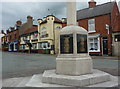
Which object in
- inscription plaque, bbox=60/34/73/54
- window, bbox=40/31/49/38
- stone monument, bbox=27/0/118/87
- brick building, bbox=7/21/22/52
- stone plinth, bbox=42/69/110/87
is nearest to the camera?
stone plinth, bbox=42/69/110/87

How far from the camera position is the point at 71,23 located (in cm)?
777

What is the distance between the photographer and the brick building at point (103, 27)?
23177mm

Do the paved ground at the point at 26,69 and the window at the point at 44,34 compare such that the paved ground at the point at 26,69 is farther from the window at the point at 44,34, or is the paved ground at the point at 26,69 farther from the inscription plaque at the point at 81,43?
the window at the point at 44,34

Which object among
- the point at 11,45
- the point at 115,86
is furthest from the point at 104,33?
the point at 11,45

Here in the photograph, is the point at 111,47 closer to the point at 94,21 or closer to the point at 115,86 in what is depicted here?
the point at 94,21

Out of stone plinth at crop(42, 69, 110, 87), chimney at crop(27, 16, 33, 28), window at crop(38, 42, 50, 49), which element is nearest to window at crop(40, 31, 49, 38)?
window at crop(38, 42, 50, 49)

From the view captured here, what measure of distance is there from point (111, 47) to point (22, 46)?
32.6 metres

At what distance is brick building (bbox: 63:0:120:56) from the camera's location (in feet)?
76.0

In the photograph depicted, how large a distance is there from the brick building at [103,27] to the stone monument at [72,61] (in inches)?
654

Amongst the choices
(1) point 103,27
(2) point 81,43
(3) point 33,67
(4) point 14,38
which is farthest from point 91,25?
(4) point 14,38

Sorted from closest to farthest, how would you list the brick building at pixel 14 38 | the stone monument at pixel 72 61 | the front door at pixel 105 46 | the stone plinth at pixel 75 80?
the stone plinth at pixel 75 80
the stone monument at pixel 72 61
the front door at pixel 105 46
the brick building at pixel 14 38

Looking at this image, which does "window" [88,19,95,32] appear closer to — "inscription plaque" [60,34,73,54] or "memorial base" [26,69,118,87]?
"inscription plaque" [60,34,73,54]

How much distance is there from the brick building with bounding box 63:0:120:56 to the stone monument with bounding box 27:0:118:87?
1662 cm

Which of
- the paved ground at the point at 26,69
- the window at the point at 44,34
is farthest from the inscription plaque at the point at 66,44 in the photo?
the window at the point at 44,34
